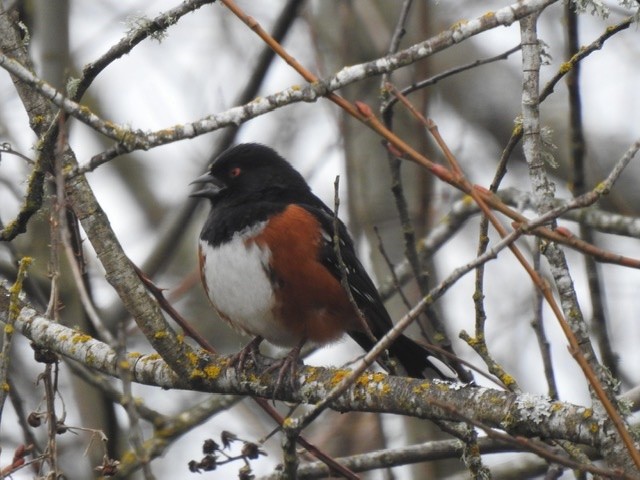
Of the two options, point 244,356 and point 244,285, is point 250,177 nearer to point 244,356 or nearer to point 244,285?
point 244,285

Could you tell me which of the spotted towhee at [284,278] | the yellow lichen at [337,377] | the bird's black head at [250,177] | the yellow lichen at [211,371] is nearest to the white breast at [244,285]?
the spotted towhee at [284,278]

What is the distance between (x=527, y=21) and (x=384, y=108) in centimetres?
97

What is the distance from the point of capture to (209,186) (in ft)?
Answer: 13.3

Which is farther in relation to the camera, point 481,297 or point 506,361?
point 506,361

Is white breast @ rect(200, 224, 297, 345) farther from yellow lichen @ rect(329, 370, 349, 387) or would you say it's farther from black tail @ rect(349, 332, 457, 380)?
yellow lichen @ rect(329, 370, 349, 387)

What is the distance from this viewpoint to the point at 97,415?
411 cm

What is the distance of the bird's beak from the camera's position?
398cm

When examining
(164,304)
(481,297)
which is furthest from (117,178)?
(481,297)

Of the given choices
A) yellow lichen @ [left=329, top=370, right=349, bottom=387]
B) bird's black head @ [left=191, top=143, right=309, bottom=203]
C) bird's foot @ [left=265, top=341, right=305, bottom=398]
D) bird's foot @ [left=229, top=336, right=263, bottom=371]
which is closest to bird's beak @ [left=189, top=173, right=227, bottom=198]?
bird's black head @ [left=191, top=143, right=309, bottom=203]

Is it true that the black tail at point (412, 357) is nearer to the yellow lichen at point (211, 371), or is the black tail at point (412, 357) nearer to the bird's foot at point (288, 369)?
the bird's foot at point (288, 369)

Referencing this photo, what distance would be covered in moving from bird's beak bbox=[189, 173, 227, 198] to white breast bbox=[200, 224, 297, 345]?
0.42 meters

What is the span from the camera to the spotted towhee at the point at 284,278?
3.48 meters

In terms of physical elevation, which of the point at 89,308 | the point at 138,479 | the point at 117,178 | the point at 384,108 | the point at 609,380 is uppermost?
the point at 117,178

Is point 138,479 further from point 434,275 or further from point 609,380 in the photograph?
point 609,380
